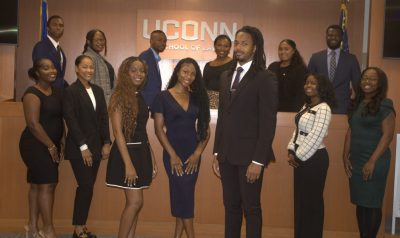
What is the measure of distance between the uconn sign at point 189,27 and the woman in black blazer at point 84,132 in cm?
417

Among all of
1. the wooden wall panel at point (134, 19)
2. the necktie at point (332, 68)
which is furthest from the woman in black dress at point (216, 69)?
the wooden wall panel at point (134, 19)

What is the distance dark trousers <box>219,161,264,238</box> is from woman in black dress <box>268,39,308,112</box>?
1.83m

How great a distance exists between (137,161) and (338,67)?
257cm

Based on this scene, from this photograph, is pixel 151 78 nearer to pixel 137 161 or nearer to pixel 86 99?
pixel 86 99

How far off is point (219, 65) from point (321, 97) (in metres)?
1.57

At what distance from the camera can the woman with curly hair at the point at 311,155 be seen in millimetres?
3686

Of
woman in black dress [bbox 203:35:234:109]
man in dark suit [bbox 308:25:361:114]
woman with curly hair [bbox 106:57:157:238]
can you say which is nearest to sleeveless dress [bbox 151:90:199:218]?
woman with curly hair [bbox 106:57:157:238]

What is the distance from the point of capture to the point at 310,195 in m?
3.85

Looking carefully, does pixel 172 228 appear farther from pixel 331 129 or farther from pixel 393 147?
pixel 393 147

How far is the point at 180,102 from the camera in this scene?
377 cm

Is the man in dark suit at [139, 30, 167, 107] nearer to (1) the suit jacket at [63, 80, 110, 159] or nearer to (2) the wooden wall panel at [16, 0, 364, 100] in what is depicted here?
(1) the suit jacket at [63, 80, 110, 159]

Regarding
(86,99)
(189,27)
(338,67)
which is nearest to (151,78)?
(86,99)

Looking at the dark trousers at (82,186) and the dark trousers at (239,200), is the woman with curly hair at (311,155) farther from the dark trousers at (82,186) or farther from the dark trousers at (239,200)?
the dark trousers at (82,186)

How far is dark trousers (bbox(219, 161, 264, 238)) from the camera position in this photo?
3.09 meters
